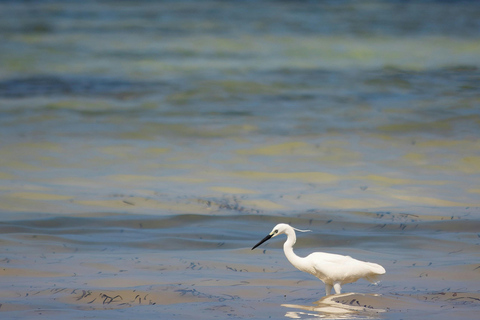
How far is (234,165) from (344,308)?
698cm

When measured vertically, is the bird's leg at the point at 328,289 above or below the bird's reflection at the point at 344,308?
above

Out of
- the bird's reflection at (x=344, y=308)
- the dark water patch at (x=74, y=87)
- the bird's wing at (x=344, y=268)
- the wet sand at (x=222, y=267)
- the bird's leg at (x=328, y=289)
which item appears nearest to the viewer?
the bird's reflection at (x=344, y=308)

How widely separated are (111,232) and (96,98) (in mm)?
10443

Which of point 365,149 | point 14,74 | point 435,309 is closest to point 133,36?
point 14,74

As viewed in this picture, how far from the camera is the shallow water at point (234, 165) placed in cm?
639

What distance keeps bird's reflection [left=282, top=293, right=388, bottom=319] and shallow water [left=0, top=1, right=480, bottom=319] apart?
0.9 inches

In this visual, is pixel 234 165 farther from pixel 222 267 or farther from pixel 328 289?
pixel 328 289

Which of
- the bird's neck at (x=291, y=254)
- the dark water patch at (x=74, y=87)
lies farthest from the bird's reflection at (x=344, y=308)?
the dark water patch at (x=74, y=87)

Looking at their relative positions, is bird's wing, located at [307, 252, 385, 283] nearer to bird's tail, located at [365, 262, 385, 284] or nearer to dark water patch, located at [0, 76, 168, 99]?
bird's tail, located at [365, 262, 385, 284]

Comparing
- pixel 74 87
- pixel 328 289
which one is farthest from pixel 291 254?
pixel 74 87

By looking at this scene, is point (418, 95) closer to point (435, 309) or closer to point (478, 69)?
point (478, 69)

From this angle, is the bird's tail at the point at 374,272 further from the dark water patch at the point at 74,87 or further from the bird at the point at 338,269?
the dark water patch at the point at 74,87

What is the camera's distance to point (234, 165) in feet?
41.2

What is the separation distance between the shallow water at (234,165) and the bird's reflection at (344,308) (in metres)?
0.02
